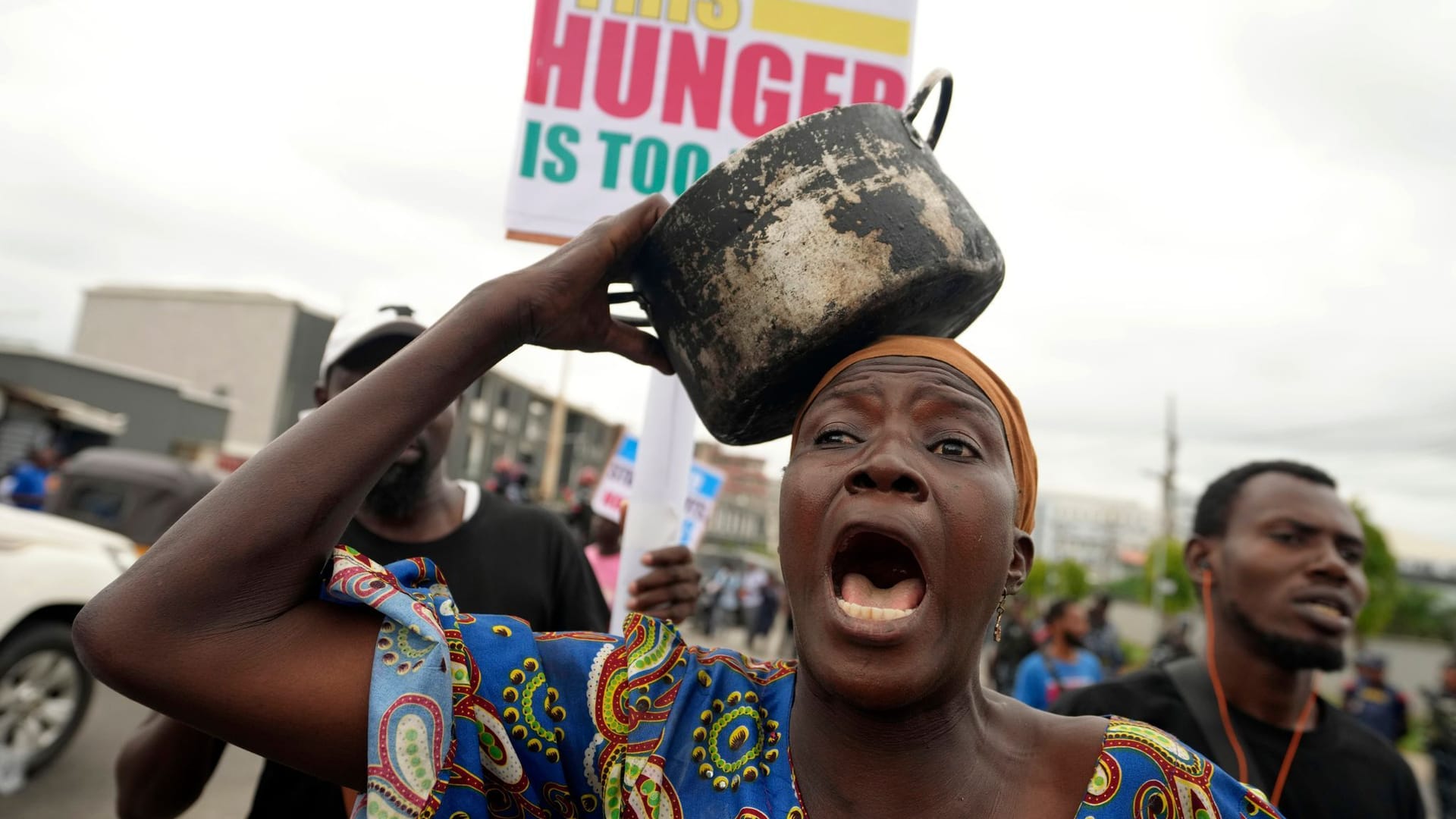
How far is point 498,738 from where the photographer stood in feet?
A: 5.01

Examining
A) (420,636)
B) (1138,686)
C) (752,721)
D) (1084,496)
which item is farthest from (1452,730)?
(1084,496)

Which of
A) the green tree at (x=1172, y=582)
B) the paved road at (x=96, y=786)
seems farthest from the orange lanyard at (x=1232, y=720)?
the green tree at (x=1172, y=582)

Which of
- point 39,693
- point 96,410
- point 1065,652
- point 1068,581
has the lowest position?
point 39,693

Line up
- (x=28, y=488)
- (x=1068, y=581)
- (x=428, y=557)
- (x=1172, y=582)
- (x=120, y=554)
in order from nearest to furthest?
(x=428, y=557), (x=120, y=554), (x=28, y=488), (x=1172, y=582), (x=1068, y=581)

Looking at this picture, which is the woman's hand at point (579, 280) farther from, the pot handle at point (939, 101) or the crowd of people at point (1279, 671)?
the crowd of people at point (1279, 671)

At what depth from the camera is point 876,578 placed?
1581 millimetres

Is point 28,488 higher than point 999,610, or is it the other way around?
point 999,610

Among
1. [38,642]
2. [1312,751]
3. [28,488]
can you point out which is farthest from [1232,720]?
[28,488]

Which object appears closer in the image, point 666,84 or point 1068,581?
point 666,84

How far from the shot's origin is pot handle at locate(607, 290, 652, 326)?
1.90 m

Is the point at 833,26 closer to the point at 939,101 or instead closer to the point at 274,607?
the point at 939,101

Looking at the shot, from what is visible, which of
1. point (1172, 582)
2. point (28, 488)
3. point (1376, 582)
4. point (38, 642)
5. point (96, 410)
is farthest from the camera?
point (1172, 582)

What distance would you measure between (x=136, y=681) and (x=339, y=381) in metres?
1.25

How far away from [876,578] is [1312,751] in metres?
1.75
